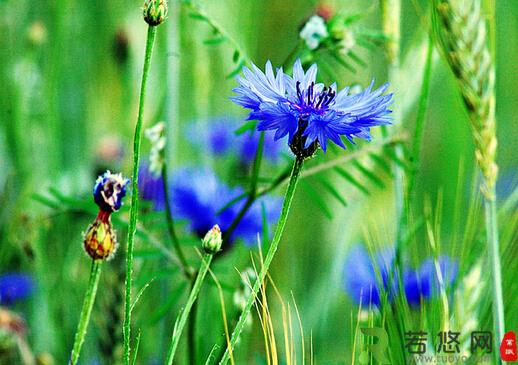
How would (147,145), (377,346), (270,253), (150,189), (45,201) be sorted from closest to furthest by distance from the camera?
(270,253)
(377,346)
(45,201)
(150,189)
(147,145)

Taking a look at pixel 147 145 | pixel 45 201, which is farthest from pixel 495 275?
pixel 147 145

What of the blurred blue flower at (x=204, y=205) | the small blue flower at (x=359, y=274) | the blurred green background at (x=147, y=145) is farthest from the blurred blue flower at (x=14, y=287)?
the small blue flower at (x=359, y=274)

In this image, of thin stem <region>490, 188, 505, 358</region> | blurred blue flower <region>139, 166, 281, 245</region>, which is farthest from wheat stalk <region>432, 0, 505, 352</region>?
blurred blue flower <region>139, 166, 281, 245</region>

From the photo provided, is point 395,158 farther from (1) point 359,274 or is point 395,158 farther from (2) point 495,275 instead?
(1) point 359,274

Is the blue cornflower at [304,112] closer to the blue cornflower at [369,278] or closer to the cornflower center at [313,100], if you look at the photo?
the cornflower center at [313,100]

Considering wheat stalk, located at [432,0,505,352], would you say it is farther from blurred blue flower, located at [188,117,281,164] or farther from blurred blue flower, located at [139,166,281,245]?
blurred blue flower, located at [188,117,281,164]

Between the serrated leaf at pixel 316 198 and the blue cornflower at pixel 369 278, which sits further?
the blue cornflower at pixel 369 278
